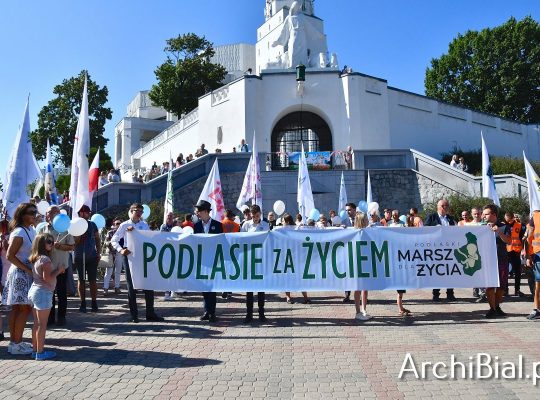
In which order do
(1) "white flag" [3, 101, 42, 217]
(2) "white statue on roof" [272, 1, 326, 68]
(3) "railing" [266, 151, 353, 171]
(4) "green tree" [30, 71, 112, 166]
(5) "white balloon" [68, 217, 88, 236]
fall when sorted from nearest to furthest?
(5) "white balloon" [68, 217, 88, 236] → (1) "white flag" [3, 101, 42, 217] → (3) "railing" [266, 151, 353, 171] → (2) "white statue on roof" [272, 1, 326, 68] → (4) "green tree" [30, 71, 112, 166]

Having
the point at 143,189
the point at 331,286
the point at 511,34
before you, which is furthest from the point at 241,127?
the point at 511,34

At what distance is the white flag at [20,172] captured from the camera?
10.1 m

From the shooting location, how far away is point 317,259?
8.73 m

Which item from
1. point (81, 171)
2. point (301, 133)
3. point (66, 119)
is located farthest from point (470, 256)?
point (66, 119)

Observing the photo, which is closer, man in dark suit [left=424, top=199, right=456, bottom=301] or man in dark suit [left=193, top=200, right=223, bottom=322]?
man in dark suit [left=193, top=200, right=223, bottom=322]

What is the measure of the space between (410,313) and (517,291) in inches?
144

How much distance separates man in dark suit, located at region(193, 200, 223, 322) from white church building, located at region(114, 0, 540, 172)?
20.6 metres

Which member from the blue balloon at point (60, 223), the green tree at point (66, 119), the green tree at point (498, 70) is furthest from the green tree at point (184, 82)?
the blue balloon at point (60, 223)

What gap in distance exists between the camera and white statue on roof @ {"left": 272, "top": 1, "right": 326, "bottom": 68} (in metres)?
35.4

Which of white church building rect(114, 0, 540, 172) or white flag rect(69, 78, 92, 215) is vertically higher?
white church building rect(114, 0, 540, 172)

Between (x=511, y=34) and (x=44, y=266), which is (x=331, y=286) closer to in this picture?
(x=44, y=266)

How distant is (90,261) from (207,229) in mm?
2675

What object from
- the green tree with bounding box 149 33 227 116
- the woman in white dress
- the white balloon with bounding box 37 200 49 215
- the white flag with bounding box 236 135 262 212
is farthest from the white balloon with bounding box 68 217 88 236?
the green tree with bounding box 149 33 227 116

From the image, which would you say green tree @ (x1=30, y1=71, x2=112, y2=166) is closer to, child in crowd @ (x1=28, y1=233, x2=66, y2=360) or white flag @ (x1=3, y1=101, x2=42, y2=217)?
white flag @ (x1=3, y1=101, x2=42, y2=217)
